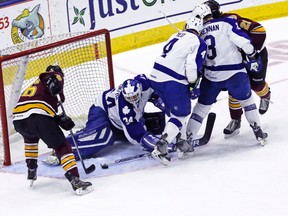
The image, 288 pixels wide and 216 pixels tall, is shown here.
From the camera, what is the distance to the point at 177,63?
186 inches

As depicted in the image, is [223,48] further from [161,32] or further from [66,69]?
[161,32]

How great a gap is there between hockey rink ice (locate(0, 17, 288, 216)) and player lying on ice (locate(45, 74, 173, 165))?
102 millimetres

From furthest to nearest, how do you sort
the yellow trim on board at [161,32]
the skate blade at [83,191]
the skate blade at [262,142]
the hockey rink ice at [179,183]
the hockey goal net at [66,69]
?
the yellow trim on board at [161,32] → the hockey goal net at [66,69] → the skate blade at [262,142] → the skate blade at [83,191] → the hockey rink ice at [179,183]

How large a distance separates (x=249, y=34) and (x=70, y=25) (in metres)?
2.50

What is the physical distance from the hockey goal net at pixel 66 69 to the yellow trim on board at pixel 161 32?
1.88 m

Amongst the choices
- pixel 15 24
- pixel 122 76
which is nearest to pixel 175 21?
pixel 122 76

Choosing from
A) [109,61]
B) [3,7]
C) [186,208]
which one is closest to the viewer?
[186,208]

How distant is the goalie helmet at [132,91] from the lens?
4.83 m

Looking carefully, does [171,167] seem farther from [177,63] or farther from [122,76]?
[122,76]

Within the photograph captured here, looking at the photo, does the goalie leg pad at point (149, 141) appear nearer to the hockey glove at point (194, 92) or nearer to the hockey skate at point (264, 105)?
the hockey glove at point (194, 92)

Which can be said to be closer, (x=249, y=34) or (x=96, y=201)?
(x=96, y=201)

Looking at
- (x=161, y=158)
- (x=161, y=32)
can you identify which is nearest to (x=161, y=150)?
(x=161, y=158)

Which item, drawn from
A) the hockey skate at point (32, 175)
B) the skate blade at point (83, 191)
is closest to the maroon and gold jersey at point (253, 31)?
the skate blade at point (83, 191)

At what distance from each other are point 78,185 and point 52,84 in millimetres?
591
